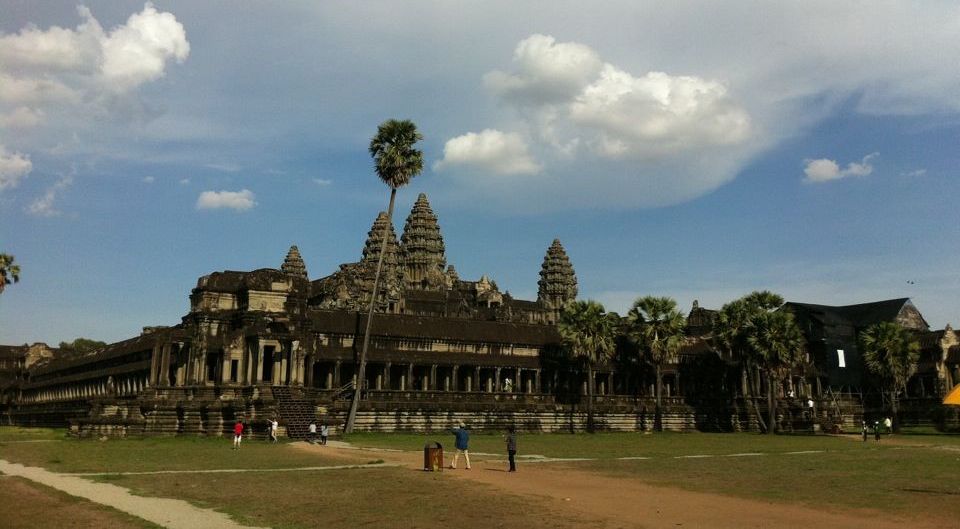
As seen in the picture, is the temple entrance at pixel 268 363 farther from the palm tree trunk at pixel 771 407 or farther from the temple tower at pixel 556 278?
the temple tower at pixel 556 278

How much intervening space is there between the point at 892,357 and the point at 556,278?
82020 millimetres

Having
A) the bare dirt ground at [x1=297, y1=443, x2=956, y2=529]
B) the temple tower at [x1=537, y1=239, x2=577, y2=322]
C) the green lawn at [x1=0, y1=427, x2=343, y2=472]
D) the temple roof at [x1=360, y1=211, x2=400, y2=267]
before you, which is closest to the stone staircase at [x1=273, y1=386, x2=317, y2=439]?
the green lawn at [x1=0, y1=427, x2=343, y2=472]

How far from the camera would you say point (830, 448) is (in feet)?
147

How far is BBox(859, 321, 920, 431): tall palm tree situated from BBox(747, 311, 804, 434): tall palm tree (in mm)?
8002

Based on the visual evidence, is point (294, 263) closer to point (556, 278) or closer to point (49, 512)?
point (556, 278)

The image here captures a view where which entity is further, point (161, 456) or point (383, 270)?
point (383, 270)

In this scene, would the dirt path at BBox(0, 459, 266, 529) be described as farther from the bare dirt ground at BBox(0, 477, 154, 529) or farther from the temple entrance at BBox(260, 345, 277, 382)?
the temple entrance at BBox(260, 345, 277, 382)

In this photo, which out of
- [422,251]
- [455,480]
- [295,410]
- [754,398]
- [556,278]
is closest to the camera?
[455,480]

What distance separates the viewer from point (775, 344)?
6531 cm

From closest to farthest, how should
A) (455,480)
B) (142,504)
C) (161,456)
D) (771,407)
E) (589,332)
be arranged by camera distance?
(142,504) → (455,480) → (161,456) → (589,332) → (771,407)

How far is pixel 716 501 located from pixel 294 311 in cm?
4360

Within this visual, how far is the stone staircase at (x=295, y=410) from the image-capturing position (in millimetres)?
48156

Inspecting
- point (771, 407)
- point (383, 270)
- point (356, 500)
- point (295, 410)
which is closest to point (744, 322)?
point (771, 407)

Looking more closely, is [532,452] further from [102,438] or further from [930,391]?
[930,391]
